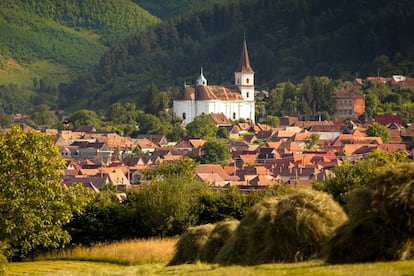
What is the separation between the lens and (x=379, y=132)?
486 feet

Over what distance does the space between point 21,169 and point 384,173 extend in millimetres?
18372

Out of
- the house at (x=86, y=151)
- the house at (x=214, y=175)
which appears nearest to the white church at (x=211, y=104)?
the house at (x=86, y=151)

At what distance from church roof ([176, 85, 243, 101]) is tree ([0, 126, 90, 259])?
140 meters

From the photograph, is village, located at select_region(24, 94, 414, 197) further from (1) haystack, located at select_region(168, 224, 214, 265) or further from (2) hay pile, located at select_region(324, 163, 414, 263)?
(2) hay pile, located at select_region(324, 163, 414, 263)

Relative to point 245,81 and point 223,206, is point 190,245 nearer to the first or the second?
point 223,206

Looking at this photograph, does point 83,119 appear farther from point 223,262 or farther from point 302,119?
point 223,262

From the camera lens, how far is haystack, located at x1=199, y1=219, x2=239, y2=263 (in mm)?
25016

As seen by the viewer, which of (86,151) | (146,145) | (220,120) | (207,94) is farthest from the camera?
(207,94)

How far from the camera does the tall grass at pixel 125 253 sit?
3127 centimetres

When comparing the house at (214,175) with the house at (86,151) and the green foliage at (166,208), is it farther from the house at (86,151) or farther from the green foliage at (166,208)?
the green foliage at (166,208)

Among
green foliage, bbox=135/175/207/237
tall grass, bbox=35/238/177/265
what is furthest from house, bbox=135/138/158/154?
tall grass, bbox=35/238/177/265

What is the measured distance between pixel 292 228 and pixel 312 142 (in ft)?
413

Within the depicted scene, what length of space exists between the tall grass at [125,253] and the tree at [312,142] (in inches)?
4250

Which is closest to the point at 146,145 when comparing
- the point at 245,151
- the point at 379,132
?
the point at 245,151
